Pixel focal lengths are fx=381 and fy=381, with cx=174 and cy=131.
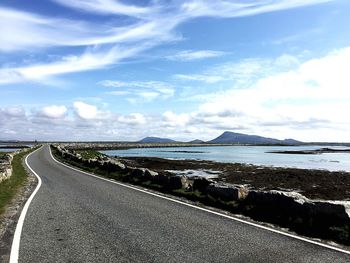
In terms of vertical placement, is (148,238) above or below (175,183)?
below

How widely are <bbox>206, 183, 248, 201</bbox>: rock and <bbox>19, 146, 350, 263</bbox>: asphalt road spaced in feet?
7.42

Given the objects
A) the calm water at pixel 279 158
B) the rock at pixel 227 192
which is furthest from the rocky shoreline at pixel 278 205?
the calm water at pixel 279 158

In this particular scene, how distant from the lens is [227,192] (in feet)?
51.2

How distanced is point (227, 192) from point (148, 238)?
703 centimetres

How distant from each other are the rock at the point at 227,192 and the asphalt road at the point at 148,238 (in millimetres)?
2261

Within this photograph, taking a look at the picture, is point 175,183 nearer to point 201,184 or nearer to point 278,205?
point 201,184

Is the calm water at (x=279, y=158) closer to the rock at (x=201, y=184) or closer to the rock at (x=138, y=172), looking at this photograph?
the rock at (x=138, y=172)

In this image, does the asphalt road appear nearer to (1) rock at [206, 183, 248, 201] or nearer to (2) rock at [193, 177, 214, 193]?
(1) rock at [206, 183, 248, 201]

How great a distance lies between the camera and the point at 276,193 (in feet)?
43.8

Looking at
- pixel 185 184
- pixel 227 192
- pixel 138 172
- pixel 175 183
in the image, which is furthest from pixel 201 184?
pixel 138 172

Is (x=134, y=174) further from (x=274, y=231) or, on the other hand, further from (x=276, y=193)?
(x=274, y=231)

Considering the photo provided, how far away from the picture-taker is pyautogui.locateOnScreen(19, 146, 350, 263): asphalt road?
7754mm

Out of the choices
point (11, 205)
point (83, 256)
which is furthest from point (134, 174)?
point (83, 256)

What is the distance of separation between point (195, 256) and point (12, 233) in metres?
5.20
